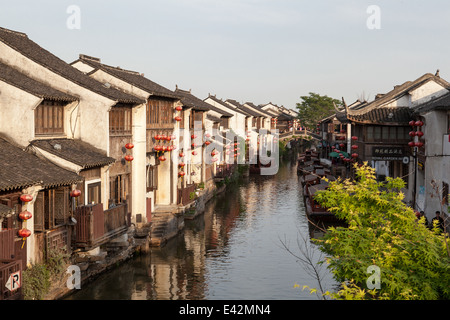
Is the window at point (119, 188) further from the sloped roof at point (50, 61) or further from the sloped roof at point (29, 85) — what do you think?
the sloped roof at point (29, 85)

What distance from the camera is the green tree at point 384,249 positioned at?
12273 mm

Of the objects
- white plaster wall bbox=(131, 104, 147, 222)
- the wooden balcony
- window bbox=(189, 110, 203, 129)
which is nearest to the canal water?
the wooden balcony

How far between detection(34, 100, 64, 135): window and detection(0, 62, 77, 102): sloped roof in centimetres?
48

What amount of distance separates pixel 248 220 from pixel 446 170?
585 inches

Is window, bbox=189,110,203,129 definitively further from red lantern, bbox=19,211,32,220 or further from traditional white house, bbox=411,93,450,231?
red lantern, bbox=19,211,32,220

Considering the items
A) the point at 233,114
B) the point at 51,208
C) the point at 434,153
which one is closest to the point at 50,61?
the point at 51,208

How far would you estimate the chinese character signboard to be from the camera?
4206 centimetres

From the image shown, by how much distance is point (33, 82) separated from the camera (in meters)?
24.0

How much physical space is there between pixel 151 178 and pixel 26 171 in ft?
55.0

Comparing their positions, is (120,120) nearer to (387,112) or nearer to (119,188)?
(119,188)

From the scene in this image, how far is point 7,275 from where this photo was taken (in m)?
16.6
